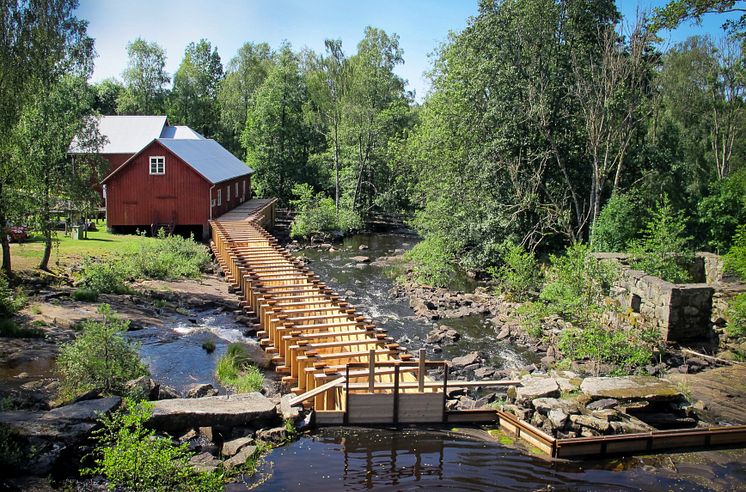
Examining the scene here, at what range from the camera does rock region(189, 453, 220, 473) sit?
9.22 meters

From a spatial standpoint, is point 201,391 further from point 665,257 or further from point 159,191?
point 159,191

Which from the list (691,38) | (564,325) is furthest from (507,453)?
(691,38)

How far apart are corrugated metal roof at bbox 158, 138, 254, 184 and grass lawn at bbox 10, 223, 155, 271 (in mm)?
5331

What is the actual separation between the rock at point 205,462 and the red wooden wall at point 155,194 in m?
26.2

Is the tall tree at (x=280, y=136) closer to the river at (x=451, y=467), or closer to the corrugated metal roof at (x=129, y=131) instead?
the corrugated metal roof at (x=129, y=131)

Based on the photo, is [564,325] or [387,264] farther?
[387,264]

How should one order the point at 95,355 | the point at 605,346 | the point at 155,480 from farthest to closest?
the point at 605,346
the point at 95,355
the point at 155,480

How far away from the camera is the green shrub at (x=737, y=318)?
15.5 metres

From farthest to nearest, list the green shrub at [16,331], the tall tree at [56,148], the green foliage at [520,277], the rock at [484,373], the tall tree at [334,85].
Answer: the tall tree at [334,85]
the green foliage at [520,277]
the tall tree at [56,148]
the green shrub at [16,331]
the rock at [484,373]

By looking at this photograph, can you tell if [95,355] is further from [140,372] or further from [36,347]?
[36,347]

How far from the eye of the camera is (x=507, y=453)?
10.4 meters

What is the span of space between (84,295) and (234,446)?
11901 millimetres

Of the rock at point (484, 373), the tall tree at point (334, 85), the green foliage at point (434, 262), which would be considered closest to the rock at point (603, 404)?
the rock at point (484, 373)

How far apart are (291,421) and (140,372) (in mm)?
3657
